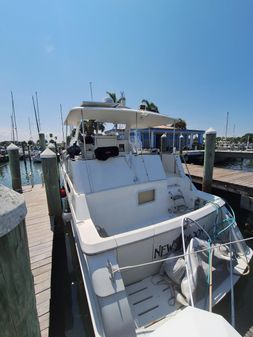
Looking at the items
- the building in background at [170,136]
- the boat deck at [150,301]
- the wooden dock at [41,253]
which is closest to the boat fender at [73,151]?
the wooden dock at [41,253]

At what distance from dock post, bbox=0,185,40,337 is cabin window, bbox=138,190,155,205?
3230 mm

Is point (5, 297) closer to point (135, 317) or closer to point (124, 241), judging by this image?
point (124, 241)

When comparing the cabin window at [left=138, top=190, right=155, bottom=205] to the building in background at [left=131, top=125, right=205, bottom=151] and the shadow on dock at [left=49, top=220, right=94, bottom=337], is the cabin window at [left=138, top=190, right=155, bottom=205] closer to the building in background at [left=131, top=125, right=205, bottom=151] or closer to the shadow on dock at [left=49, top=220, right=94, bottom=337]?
the shadow on dock at [left=49, top=220, right=94, bottom=337]

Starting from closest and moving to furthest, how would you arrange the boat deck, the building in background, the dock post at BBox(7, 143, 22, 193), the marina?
the marina
the boat deck
the dock post at BBox(7, 143, 22, 193)
the building in background

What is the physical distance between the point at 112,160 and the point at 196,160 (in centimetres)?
1733

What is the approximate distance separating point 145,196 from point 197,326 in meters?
2.89

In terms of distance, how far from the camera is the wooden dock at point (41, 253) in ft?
7.84

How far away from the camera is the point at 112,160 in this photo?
3936 millimetres

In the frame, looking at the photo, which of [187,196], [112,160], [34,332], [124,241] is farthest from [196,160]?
[34,332]

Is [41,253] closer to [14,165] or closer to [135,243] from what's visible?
[135,243]

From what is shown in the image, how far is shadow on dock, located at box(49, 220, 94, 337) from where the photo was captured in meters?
2.94

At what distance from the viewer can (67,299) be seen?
3461mm

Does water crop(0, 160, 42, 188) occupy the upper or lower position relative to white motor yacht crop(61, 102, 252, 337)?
lower

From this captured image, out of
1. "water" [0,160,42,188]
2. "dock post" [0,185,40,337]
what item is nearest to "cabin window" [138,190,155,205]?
"dock post" [0,185,40,337]
